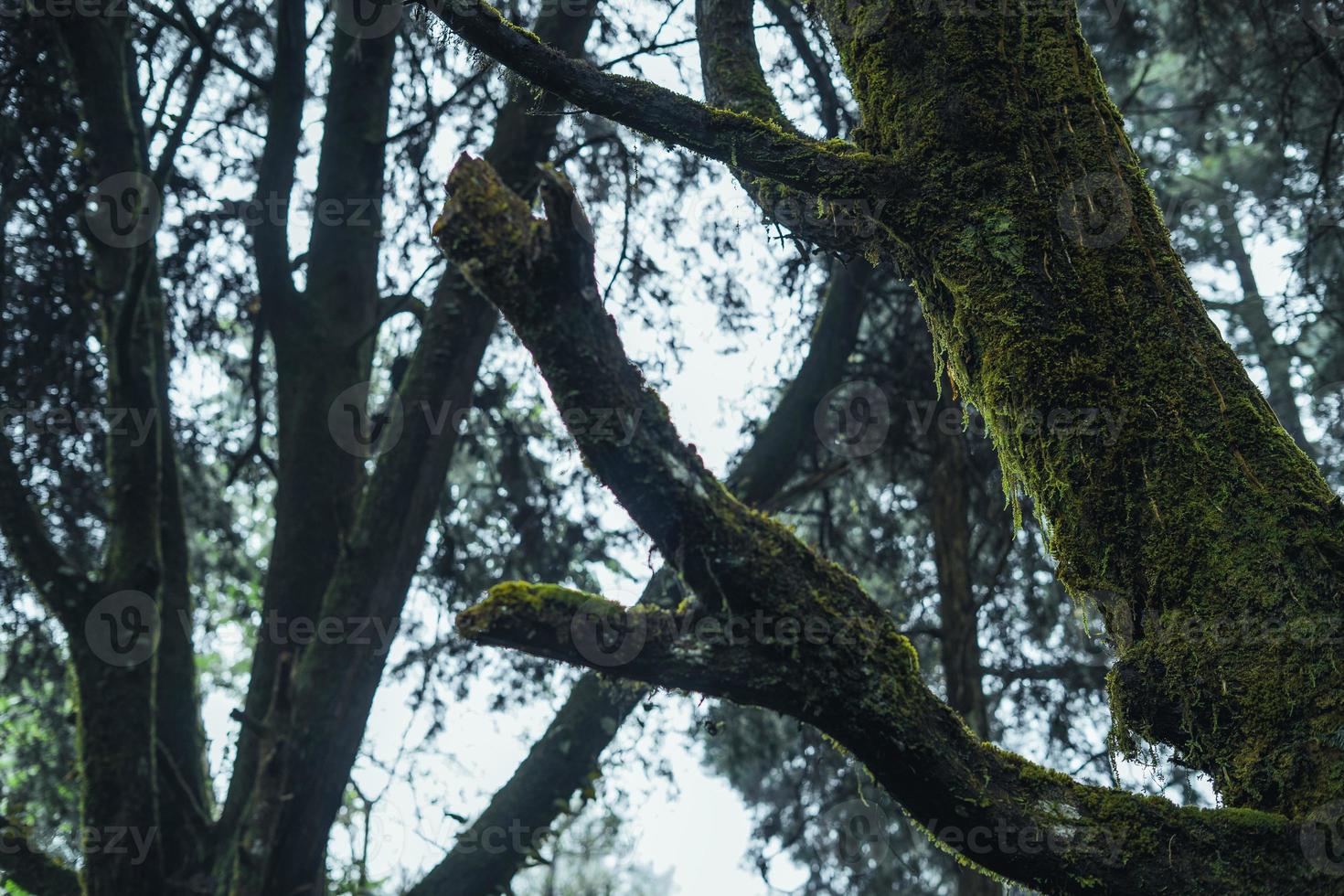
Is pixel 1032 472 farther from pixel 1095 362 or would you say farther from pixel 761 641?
pixel 761 641

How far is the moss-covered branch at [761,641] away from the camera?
5.60 feet

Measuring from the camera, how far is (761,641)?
1.82 m

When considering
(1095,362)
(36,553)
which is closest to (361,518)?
(36,553)

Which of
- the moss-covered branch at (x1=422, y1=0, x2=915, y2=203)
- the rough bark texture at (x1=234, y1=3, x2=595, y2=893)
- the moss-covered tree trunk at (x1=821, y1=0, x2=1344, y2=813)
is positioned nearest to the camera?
the moss-covered tree trunk at (x1=821, y1=0, x2=1344, y2=813)

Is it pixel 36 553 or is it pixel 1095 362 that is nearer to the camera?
pixel 1095 362

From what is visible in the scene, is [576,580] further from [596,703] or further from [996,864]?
[996,864]

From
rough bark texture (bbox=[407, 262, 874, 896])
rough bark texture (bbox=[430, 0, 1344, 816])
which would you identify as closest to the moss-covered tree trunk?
rough bark texture (bbox=[430, 0, 1344, 816])

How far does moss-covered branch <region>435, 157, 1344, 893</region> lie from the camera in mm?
1706

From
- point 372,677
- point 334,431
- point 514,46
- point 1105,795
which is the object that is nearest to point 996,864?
point 1105,795

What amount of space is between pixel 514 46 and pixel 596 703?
156 inches

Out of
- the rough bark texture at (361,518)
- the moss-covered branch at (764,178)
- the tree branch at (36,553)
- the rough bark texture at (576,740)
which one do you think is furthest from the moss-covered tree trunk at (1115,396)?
the tree branch at (36,553)

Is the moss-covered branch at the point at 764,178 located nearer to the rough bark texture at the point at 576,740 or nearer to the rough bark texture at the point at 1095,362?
the rough bark texture at the point at 1095,362

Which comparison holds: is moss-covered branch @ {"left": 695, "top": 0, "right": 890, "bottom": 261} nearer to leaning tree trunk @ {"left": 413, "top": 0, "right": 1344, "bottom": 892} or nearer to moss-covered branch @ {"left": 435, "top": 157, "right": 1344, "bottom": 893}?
leaning tree trunk @ {"left": 413, "top": 0, "right": 1344, "bottom": 892}

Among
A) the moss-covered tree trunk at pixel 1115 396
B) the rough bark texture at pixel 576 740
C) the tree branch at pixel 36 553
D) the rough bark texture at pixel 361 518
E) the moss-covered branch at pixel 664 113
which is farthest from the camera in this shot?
the rough bark texture at pixel 576 740
